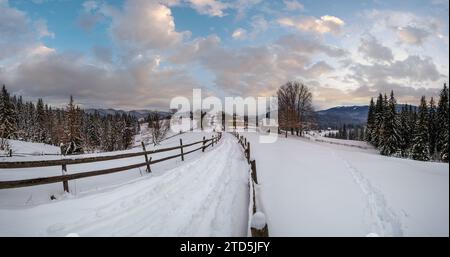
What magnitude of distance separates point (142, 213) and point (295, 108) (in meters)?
55.2

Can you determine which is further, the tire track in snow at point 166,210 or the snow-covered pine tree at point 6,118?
the snow-covered pine tree at point 6,118

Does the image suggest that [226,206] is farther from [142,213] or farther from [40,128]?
[40,128]

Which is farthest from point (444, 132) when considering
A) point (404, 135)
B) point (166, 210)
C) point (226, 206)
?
point (404, 135)

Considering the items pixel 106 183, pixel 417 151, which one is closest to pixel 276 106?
pixel 417 151

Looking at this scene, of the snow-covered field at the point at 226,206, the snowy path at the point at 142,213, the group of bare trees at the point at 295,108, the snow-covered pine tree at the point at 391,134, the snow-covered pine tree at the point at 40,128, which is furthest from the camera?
the snow-covered pine tree at the point at 40,128

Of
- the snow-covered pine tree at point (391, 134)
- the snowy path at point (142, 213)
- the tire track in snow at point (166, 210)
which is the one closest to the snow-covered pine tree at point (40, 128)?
the tire track in snow at point (166, 210)

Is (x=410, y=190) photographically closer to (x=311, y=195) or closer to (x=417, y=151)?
(x=311, y=195)

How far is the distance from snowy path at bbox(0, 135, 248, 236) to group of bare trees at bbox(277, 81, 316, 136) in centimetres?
4709

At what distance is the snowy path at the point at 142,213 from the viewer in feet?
16.1

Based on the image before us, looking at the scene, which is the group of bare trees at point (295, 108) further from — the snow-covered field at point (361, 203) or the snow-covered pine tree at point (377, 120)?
the snow-covered field at point (361, 203)

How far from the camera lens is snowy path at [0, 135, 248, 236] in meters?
4.91

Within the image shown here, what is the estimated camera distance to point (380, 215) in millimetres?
5875

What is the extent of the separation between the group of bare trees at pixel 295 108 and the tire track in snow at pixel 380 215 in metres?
46.3
